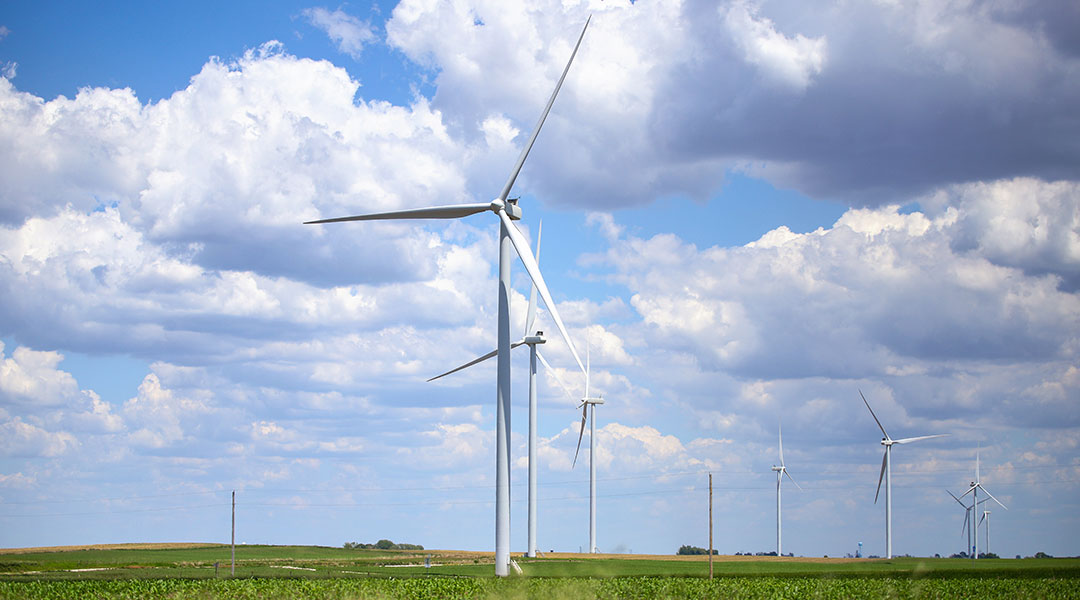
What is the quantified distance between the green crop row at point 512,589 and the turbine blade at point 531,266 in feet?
44.3

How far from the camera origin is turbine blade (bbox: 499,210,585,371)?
5934 cm

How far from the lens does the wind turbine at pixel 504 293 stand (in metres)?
63.1

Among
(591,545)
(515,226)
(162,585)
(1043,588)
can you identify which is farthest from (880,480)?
(162,585)

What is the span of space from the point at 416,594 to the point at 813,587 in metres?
23.9

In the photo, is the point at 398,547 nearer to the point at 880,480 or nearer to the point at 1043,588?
the point at 880,480

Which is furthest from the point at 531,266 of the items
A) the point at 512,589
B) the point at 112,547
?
the point at 112,547

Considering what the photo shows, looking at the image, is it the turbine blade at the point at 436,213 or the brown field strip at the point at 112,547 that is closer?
the turbine blade at the point at 436,213

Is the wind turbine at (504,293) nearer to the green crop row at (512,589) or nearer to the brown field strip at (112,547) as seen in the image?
the green crop row at (512,589)

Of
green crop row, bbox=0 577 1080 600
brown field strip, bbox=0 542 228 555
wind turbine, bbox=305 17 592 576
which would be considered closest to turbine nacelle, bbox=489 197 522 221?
wind turbine, bbox=305 17 592 576

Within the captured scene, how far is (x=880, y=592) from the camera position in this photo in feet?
192

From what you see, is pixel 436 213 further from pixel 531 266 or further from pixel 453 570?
pixel 453 570

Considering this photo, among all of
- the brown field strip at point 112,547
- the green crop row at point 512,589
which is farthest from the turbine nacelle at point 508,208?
the brown field strip at point 112,547

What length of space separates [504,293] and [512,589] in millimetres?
19436

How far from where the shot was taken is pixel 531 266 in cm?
6475
